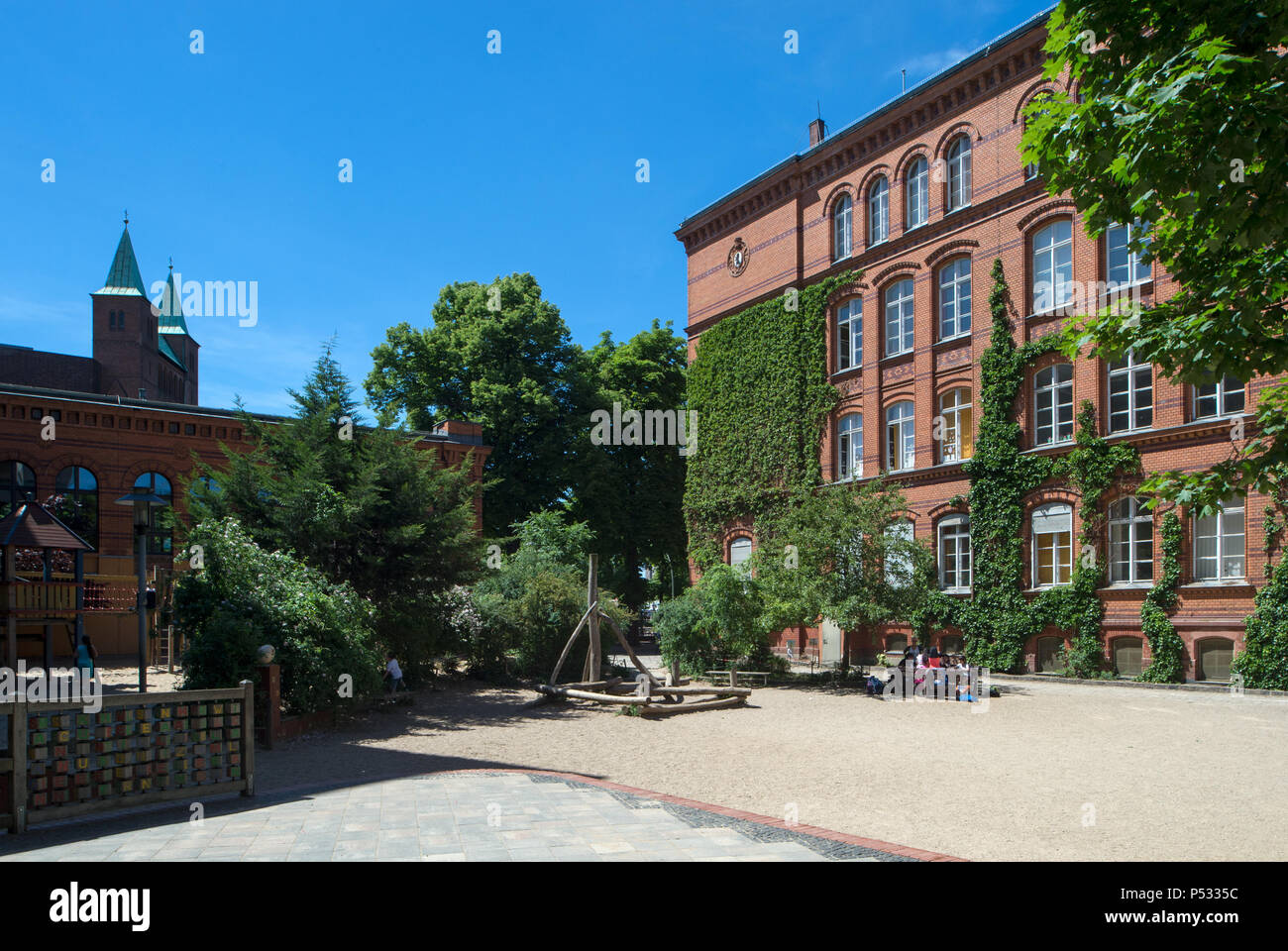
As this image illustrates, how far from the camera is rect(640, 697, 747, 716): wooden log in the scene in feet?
55.0

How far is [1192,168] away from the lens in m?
6.11

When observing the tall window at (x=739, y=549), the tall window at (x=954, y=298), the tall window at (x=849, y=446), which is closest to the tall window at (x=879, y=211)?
the tall window at (x=954, y=298)

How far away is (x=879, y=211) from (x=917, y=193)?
1711 mm

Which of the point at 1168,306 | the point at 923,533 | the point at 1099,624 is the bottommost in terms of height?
the point at 1099,624

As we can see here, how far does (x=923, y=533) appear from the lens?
28.4 meters

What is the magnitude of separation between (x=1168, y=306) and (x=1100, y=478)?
18.2m

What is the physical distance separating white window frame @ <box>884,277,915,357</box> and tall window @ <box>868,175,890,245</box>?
6.30 ft

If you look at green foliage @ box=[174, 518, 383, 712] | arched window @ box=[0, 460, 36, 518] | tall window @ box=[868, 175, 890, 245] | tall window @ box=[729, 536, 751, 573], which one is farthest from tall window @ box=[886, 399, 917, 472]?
arched window @ box=[0, 460, 36, 518]

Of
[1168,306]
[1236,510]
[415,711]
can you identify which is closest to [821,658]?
[1236,510]

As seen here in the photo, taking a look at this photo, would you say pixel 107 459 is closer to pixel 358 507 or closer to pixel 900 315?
pixel 358 507

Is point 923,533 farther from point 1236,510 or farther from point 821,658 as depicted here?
point 1236,510

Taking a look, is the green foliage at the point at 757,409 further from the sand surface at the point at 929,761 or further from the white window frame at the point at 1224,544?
the sand surface at the point at 929,761

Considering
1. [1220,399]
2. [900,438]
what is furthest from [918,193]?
[1220,399]
